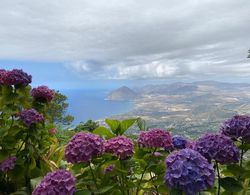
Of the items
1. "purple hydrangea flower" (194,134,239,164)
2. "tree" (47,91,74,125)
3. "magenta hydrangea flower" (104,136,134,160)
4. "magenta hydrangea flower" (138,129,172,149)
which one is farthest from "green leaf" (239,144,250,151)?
"tree" (47,91,74,125)

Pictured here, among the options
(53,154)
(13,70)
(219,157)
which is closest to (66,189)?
(219,157)

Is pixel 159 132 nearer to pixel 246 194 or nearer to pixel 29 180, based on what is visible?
pixel 246 194

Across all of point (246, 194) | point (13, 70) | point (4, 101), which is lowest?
point (246, 194)

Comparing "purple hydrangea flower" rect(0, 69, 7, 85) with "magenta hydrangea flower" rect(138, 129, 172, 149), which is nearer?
"magenta hydrangea flower" rect(138, 129, 172, 149)

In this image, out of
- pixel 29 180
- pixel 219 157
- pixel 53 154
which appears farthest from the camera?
pixel 53 154

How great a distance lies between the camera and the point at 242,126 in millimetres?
2506

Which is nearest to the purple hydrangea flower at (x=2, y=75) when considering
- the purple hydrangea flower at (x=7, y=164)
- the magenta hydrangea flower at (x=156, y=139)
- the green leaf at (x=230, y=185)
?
the purple hydrangea flower at (x=7, y=164)

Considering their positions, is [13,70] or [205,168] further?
[13,70]

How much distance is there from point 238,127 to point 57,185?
1.27m

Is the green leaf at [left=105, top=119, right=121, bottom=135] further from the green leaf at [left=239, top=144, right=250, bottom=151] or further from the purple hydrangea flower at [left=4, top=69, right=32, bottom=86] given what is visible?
the purple hydrangea flower at [left=4, top=69, right=32, bottom=86]

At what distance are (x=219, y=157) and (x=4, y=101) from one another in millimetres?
2167

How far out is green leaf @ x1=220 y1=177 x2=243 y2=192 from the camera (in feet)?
7.75

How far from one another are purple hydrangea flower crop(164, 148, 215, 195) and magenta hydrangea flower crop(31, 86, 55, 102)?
6.49 ft

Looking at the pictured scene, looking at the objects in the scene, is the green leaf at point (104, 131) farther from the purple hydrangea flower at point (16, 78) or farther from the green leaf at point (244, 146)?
the purple hydrangea flower at point (16, 78)
